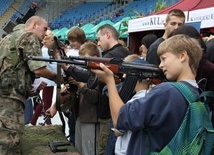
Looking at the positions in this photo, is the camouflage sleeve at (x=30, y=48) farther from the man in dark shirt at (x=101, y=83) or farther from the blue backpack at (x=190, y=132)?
the blue backpack at (x=190, y=132)

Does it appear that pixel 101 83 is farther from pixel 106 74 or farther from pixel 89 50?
pixel 106 74

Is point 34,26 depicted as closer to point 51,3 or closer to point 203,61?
point 203,61

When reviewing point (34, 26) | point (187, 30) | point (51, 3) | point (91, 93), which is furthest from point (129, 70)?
point (51, 3)

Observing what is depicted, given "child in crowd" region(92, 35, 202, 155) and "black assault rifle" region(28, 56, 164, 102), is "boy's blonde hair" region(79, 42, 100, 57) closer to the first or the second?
"black assault rifle" region(28, 56, 164, 102)

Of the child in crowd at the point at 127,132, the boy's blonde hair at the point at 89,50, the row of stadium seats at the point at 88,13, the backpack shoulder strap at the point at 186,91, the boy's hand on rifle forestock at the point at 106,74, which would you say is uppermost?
the row of stadium seats at the point at 88,13

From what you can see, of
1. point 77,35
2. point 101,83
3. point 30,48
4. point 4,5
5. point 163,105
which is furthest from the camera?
point 4,5

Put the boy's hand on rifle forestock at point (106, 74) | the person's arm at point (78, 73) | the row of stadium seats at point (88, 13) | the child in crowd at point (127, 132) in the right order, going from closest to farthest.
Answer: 1. the boy's hand on rifle forestock at point (106, 74)
2. the child in crowd at point (127, 132)
3. the person's arm at point (78, 73)
4. the row of stadium seats at point (88, 13)

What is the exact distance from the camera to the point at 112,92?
62.1 inches

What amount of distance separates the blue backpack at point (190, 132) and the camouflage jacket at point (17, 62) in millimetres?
1292

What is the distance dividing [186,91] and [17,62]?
1.45m

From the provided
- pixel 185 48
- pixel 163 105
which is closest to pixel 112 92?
pixel 163 105

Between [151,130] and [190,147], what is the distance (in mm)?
186

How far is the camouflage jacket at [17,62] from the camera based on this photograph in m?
2.41

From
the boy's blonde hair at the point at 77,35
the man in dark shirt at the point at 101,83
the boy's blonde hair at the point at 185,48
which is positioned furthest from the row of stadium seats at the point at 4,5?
the boy's blonde hair at the point at 185,48
